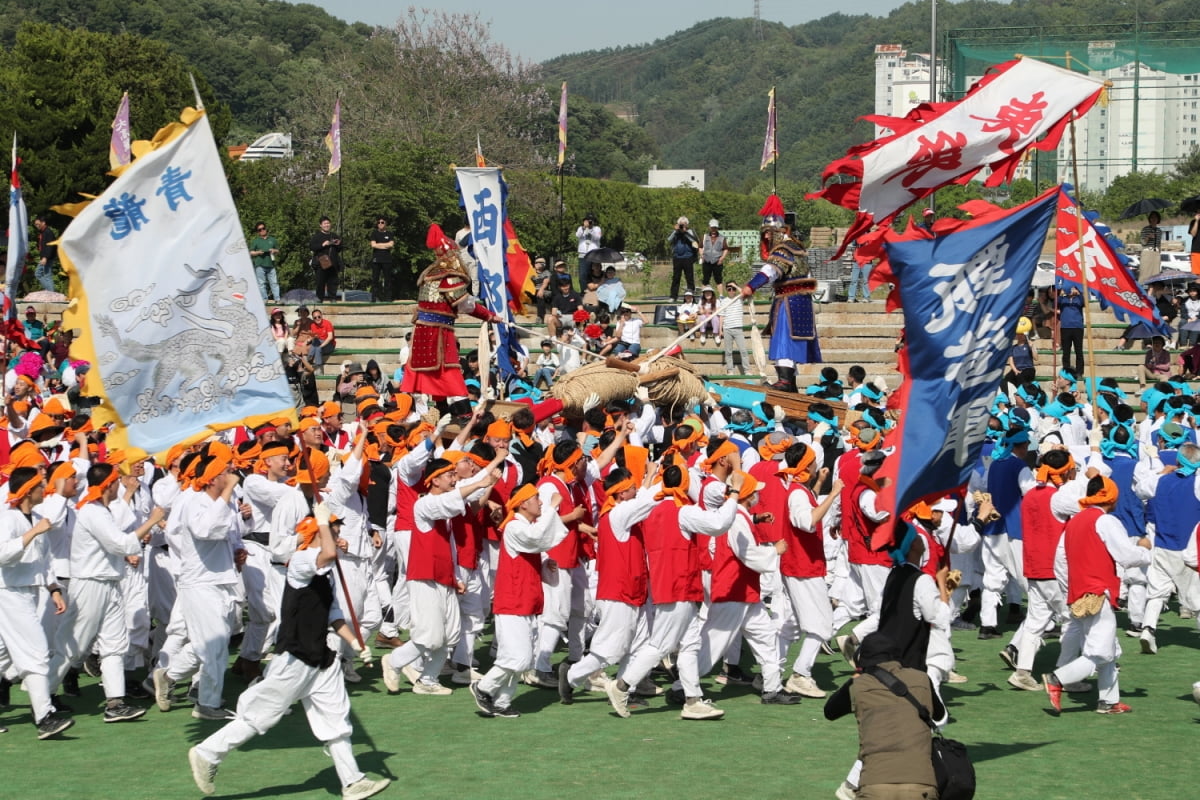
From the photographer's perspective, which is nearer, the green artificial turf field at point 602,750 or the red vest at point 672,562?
the green artificial turf field at point 602,750

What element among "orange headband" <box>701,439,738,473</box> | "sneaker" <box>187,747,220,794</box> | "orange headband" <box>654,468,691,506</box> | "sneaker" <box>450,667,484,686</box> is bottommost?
"sneaker" <box>450,667,484,686</box>

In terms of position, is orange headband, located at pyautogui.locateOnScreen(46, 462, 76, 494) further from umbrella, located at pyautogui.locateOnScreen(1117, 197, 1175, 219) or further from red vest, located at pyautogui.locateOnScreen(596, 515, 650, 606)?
umbrella, located at pyautogui.locateOnScreen(1117, 197, 1175, 219)

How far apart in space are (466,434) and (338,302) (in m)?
16.7

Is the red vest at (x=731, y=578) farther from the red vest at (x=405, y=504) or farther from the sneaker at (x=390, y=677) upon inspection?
the red vest at (x=405, y=504)

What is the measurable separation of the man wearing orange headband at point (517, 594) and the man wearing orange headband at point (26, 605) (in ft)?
8.49

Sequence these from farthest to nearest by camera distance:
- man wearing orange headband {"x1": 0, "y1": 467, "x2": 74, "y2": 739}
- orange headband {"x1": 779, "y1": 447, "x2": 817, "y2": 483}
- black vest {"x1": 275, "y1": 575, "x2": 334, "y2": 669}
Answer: orange headband {"x1": 779, "y1": 447, "x2": 817, "y2": 483} < man wearing orange headband {"x1": 0, "y1": 467, "x2": 74, "y2": 739} < black vest {"x1": 275, "y1": 575, "x2": 334, "y2": 669}

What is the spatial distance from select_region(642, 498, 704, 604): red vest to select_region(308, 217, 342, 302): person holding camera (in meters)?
16.7

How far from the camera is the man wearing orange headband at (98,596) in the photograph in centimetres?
970

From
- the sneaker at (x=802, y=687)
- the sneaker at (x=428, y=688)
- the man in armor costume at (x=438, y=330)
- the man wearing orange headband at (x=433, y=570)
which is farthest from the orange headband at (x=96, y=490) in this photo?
the man in armor costume at (x=438, y=330)

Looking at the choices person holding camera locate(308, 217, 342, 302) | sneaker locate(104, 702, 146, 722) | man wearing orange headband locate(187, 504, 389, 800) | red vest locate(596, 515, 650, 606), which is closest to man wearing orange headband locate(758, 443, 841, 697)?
red vest locate(596, 515, 650, 606)

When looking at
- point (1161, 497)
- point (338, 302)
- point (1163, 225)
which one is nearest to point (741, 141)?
point (1163, 225)

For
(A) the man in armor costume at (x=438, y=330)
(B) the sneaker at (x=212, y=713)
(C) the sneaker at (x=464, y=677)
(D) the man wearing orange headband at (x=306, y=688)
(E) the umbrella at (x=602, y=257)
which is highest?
(E) the umbrella at (x=602, y=257)

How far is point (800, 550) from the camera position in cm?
1012

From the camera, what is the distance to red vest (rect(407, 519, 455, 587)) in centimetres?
1015
